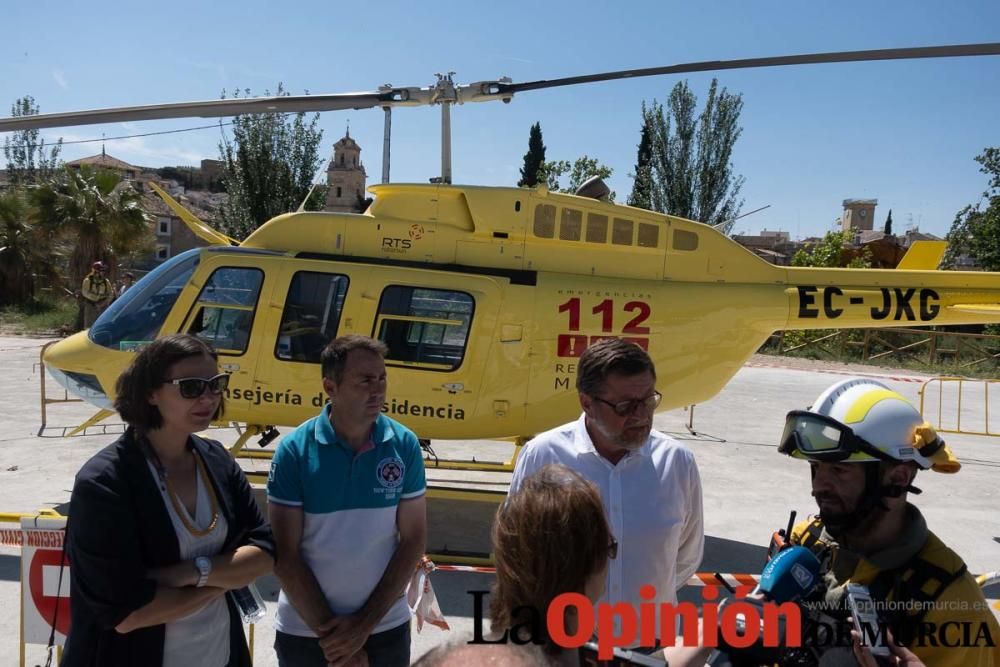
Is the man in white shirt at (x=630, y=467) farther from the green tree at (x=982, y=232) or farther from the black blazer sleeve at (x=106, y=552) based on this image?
the green tree at (x=982, y=232)

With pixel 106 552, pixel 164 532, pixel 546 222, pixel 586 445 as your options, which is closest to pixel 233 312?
pixel 546 222

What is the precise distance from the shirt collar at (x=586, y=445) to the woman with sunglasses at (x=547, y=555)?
40.0 inches

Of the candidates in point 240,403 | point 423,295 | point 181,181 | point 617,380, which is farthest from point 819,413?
point 181,181

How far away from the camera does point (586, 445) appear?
2.55 meters

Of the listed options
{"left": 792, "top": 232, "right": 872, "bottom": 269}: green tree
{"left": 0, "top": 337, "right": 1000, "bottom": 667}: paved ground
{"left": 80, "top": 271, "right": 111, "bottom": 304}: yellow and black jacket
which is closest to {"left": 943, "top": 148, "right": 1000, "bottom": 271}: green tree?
{"left": 792, "top": 232, "right": 872, "bottom": 269}: green tree

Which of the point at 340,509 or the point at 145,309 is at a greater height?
the point at 145,309

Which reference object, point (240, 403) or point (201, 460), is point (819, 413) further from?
point (240, 403)

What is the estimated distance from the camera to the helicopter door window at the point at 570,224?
5.93m

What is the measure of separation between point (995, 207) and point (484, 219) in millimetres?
30373

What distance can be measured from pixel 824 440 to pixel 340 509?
5.59 ft

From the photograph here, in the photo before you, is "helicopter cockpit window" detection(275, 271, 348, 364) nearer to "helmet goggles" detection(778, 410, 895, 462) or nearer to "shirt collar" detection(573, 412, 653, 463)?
"shirt collar" detection(573, 412, 653, 463)

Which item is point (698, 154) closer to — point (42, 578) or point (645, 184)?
point (645, 184)

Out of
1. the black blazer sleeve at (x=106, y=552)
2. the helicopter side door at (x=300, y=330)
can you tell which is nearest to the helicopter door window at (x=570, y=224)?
the helicopter side door at (x=300, y=330)

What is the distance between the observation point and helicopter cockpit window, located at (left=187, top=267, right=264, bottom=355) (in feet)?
19.2
